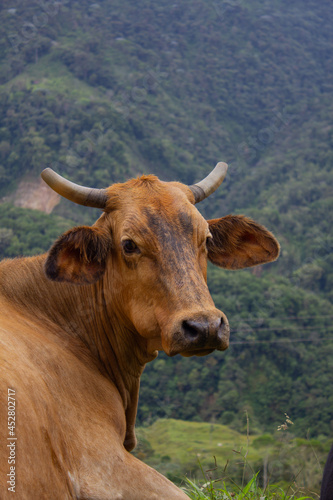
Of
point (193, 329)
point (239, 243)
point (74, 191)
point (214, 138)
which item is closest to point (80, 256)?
point (74, 191)

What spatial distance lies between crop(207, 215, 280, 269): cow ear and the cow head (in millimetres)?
428

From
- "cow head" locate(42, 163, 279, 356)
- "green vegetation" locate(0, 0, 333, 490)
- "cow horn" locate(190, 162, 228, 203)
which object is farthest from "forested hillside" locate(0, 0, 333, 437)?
"cow head" locate(42, 163, 279, 356)

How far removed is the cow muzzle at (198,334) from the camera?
412 cm

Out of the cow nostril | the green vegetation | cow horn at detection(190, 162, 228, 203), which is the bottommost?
the green vegetation

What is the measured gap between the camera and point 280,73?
142750mm

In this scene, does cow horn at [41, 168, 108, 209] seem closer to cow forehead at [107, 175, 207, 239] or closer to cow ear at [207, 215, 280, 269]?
cow forehead at [107, 175, 207, 239]

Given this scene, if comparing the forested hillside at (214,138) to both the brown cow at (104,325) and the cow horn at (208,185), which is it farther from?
the cow horn at (208,185)

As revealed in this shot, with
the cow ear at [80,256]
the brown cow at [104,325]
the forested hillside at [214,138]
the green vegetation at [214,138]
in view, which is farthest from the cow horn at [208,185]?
the forested hillside at [214,138]

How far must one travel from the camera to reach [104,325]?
5383 millimetres

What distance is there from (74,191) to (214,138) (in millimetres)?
117207

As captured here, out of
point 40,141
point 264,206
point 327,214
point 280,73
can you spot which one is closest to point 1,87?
point 40,141

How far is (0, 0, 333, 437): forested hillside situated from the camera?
50.8m

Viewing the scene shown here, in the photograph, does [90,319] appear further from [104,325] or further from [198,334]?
[198,334]

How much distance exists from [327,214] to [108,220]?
8116 centimetres
